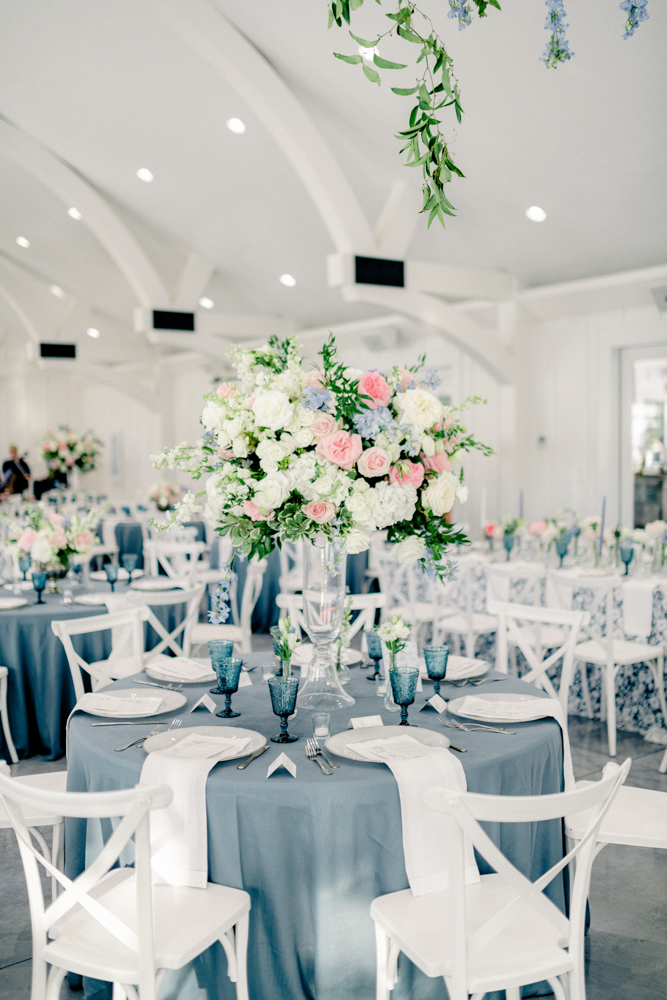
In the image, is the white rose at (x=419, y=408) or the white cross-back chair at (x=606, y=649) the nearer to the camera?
the white rose at (x=419, y=408)

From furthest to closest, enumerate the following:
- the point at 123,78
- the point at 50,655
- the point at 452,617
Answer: the point at 123,78, the point at 452,617, the point at 50,655

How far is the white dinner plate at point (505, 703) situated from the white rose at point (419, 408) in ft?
2.69

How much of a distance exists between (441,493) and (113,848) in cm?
125

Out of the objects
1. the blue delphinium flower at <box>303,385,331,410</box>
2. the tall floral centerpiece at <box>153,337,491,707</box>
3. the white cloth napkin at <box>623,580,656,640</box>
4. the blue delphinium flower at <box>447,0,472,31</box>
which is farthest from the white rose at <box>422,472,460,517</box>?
the white cloth napkin at <box>623,580,656,640</box>

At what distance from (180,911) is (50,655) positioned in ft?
8.00

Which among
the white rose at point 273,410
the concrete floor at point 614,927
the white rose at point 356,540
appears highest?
the white rose at point 273,410

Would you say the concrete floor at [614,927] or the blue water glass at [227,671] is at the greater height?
the blue water glass at [227,671]

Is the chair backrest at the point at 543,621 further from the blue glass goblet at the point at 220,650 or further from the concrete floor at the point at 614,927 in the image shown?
the blue glass goblet at the point at 220,650

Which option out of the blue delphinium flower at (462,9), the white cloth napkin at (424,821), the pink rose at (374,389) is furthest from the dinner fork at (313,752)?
the blue delphinium flower at (462,9)

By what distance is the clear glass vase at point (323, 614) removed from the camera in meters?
2.41

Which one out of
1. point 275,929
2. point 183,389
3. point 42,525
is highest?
point 183,389

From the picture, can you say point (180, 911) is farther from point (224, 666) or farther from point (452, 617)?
point (452, 617)

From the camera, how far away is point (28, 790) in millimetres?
1548

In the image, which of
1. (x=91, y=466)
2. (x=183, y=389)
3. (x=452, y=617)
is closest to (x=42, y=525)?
(x=452, y=617)
